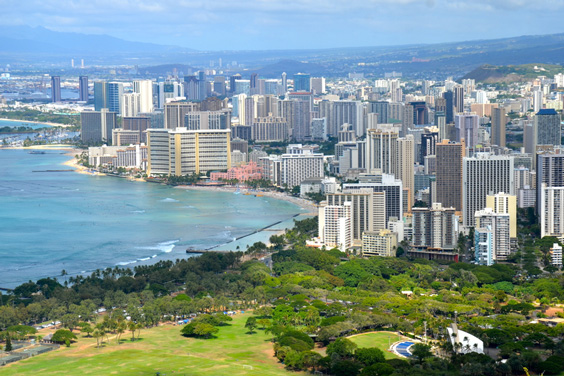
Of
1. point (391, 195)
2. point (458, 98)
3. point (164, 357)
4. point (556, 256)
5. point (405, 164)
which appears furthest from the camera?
point (458, 98)

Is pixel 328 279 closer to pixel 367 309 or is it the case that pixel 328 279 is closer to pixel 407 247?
pixel 367 309

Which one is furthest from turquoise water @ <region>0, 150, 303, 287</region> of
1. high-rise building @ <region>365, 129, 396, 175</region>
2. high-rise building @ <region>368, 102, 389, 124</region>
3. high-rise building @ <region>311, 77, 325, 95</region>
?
high-rise building @ <region>311, 77, 325, 95</region>

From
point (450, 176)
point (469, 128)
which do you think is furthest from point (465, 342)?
point (469, 128)

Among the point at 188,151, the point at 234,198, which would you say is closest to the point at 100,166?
the point at 188,151

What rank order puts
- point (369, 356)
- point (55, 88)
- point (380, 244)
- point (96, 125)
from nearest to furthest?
point (369, 356)
point (380, 244)
point (96, 125)
point (55, 88)

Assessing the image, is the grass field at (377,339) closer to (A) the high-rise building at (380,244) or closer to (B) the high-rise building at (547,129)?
(A) the high-rise building at (380,244)

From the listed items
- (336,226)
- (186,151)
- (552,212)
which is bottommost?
(336,226)

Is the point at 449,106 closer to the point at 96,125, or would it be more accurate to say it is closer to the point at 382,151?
the point at 96,125
